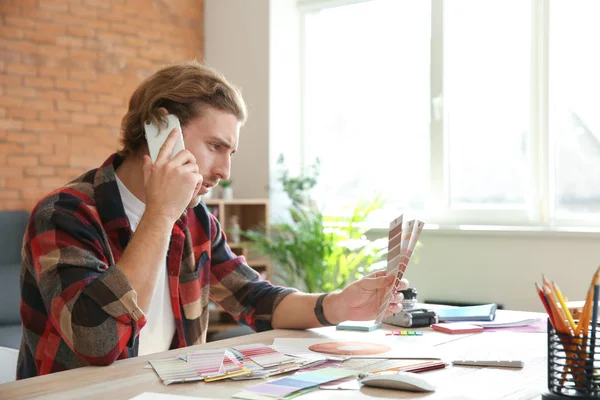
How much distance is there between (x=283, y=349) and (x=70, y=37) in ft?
12.2

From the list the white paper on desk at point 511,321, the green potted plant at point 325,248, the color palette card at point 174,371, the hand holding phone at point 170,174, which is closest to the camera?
the color palette card at point 174,371

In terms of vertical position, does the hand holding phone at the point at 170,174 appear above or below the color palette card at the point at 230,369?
above

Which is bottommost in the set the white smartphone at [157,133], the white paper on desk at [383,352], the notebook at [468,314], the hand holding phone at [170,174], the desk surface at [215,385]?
the desk surface at [215,385]

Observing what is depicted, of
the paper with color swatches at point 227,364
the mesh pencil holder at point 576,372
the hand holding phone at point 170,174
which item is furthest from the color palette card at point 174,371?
the mesh pencil holder at point 576,372

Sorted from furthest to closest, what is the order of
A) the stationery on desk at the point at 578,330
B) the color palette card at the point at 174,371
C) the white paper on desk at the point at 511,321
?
the white paper on desk at the point at 511,321 < the color palette card at the point at 174,371 < the stationery on desk at the point at 578,330

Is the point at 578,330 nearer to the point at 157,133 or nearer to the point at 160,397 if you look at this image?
the point at 160,397

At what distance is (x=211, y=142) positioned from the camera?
1.90 meters

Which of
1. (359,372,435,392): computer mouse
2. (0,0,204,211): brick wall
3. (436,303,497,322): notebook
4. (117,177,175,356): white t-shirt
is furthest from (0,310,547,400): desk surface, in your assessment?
(0,0,204,211): brick wall

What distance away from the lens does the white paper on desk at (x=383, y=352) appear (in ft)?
5.21

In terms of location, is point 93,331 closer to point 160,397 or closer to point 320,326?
point 160,397

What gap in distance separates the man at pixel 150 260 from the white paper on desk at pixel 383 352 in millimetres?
161

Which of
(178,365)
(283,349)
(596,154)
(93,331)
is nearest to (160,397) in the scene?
(178,365)

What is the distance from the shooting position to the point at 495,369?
148 cm

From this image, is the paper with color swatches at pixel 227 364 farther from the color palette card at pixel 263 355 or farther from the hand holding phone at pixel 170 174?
the hand holding phone at pixel 170 174
